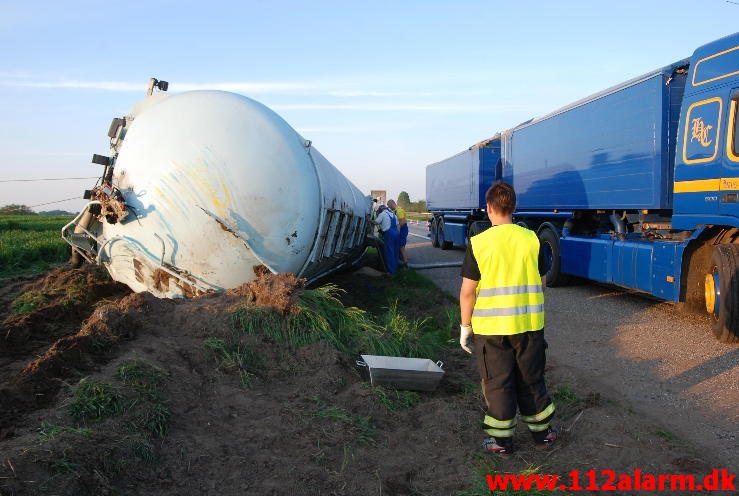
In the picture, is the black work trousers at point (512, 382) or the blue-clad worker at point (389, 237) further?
the blue-clad worker at point (389, 237)

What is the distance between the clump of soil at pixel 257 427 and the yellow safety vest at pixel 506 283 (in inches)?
34.0

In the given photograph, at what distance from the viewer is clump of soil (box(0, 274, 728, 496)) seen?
3191 mm

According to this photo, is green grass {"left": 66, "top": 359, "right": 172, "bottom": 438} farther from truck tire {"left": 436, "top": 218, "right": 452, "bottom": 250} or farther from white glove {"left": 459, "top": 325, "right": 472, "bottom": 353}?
truck tire {"left": 436, "top": 218, "right": 452, "bottom": 250}

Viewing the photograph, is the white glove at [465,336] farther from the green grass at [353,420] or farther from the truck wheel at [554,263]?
the truck wheel at [554,263]

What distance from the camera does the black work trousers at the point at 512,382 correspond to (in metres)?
3.83

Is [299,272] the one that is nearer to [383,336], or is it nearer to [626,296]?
[383,336]

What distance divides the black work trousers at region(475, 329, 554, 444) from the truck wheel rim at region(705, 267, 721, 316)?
13.6 feet

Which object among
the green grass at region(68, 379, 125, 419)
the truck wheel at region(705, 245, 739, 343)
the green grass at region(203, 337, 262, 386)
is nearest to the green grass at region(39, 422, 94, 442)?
the green grass at region(68, 379, 125, 419)

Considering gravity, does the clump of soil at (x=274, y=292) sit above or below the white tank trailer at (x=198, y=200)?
below

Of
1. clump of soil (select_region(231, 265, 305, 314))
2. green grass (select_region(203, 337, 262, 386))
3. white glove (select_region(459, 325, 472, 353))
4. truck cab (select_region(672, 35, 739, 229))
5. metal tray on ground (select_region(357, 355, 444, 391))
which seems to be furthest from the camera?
truck cab (select_region(672, 35, 739, 229))

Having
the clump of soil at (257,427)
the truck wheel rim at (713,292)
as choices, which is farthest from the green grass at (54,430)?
the truck wheel rim at (713,292)

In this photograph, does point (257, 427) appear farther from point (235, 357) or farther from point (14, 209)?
point (14, 209)

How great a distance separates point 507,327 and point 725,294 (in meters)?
4.20

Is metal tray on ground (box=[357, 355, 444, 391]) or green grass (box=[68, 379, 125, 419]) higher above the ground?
green grass (box=[68, 379, 125, 419])
